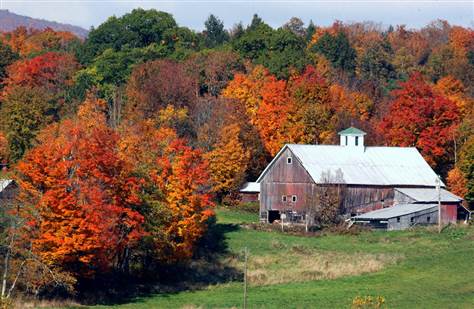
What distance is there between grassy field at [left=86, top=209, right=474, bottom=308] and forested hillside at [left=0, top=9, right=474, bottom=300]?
12.9 feet

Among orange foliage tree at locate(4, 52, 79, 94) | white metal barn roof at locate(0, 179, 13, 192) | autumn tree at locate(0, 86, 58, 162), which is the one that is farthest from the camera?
orange foliage tree at locate(4, 52, 79, 94)

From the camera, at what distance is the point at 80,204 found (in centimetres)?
5659

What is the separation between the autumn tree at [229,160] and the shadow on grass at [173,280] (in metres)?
13.1

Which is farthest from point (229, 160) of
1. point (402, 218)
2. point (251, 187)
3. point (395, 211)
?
point (402, 218)

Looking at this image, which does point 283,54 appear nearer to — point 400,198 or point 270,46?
point 270,46

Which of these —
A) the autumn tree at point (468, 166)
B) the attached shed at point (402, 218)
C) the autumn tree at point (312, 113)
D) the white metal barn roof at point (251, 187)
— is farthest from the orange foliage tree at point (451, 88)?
the attached shed at point (402, 218)

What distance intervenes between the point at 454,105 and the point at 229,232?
29177 mm

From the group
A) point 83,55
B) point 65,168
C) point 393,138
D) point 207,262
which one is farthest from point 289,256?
point 83,55

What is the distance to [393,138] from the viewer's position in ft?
303

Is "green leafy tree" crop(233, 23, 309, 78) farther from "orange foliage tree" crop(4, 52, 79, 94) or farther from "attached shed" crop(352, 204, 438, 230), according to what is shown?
"attached shed" crop(352, 204, 438, 230)

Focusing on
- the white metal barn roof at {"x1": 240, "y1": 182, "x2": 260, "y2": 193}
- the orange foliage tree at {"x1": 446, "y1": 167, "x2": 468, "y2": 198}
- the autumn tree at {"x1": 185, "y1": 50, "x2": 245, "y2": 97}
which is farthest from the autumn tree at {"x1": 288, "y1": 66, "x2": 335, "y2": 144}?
the orange foliage tree at {"x1": 446, "y1": 167, "x2": 468, "y2": 198}

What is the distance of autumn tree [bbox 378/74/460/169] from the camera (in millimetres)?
90250

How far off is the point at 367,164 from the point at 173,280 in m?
25.9

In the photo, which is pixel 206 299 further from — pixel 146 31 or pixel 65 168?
pixel 146 31
